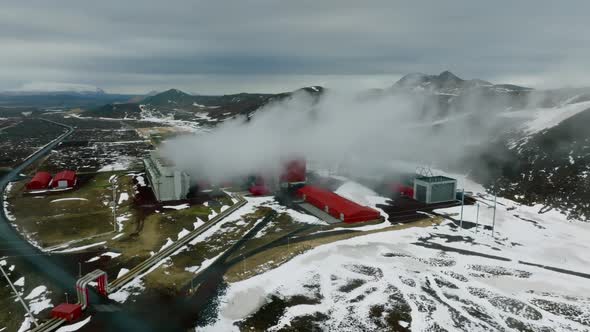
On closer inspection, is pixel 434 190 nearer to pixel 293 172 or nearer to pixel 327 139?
pixel 293 172

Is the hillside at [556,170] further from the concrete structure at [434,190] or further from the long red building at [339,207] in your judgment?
the long red building at [339,207]

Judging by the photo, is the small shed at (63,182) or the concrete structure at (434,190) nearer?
the concrete structure at (434,190)

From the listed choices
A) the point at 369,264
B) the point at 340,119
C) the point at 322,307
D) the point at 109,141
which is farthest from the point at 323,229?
the point at 109,141

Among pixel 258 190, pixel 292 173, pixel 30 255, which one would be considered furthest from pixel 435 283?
pixel 30 255

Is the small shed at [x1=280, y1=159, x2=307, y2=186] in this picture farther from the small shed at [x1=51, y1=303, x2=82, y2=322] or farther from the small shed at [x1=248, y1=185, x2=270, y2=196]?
the small shed at [x1=51, y1=303, x2=82, y2=322]

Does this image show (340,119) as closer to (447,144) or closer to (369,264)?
(447,144)

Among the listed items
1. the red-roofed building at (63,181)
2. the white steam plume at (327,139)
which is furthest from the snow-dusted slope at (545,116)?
the red-roofed building at (63,181)
